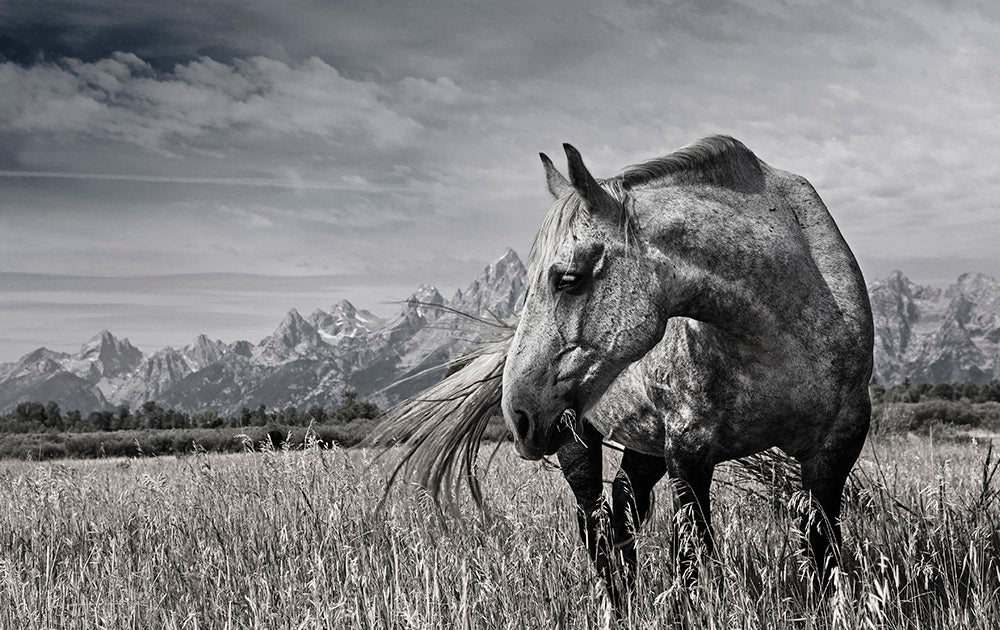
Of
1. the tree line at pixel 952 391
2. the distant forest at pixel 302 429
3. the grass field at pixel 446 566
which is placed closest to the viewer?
the grass field at pixel 446 566

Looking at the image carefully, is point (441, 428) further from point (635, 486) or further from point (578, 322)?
point (578, 322)

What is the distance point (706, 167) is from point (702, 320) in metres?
0.68

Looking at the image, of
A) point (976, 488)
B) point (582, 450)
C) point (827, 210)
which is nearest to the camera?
A: point (827, 210)

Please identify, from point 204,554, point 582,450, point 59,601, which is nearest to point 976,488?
point 582,450

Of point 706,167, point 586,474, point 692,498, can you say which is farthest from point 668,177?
point 586,474

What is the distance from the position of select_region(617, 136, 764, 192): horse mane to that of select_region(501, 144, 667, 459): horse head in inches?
14.6

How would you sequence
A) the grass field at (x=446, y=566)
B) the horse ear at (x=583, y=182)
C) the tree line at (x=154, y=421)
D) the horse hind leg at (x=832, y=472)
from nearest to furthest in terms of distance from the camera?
the horse ear at (x=583, y=182)
the grass field at (x=446, y=566)
the horse hind leg at (x=832, y=472)
the tree line at (x=154, y=421)

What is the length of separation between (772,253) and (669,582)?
1.67 meters

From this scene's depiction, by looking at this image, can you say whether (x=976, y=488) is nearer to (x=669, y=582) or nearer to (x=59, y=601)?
(x=669, y=582)

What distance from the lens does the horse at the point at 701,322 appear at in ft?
9.84

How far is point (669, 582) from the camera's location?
3785mm

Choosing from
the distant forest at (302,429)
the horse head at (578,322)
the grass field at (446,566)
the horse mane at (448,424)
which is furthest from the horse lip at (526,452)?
the distant forest at (302,429)

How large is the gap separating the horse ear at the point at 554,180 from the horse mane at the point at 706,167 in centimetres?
26

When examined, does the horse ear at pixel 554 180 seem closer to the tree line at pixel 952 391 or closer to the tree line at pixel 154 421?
the tree line at pixel 154 421
